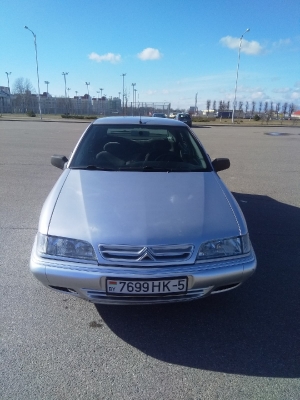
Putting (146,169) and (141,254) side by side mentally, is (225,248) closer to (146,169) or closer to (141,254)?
(141,254)

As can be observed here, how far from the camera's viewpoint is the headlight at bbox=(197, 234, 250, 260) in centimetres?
247

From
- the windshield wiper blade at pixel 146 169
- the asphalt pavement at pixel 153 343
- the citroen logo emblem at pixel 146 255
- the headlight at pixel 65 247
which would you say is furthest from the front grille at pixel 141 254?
the windshield wiper blade at pixel 146 169

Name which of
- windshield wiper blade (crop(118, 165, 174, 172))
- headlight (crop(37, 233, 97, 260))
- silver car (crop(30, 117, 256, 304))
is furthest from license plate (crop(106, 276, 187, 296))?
windshield wiper blade (crop(118, 165, 174, 172))

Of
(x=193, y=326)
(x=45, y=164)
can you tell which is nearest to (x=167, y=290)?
(x=193, y=326)

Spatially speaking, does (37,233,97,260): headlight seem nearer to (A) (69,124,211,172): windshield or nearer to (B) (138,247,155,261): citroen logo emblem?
(B) (138,247,155,261): citroen logo emblem

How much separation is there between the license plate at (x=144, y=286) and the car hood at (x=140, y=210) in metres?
0.27

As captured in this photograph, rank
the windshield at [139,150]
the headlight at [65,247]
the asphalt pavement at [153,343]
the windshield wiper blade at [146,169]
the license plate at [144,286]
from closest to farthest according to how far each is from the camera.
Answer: the asphalt pavement at [153,343] < the license plate at [144,286] < the headlight at [65,247] < the windshield wiper blade at [146,169] < the windshield at [139,150]

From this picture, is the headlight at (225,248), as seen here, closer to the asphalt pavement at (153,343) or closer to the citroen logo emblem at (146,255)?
the citroen logo emblem at (146,255)

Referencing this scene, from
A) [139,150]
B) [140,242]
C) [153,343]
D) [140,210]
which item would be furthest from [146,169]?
[153,343]

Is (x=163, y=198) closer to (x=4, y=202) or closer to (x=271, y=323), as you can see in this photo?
(x=271, y=323)

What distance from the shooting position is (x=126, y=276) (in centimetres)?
228

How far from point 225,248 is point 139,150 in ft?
6.43

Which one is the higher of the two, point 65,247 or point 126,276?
point 65,247

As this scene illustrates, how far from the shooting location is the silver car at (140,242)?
7.67 feet
